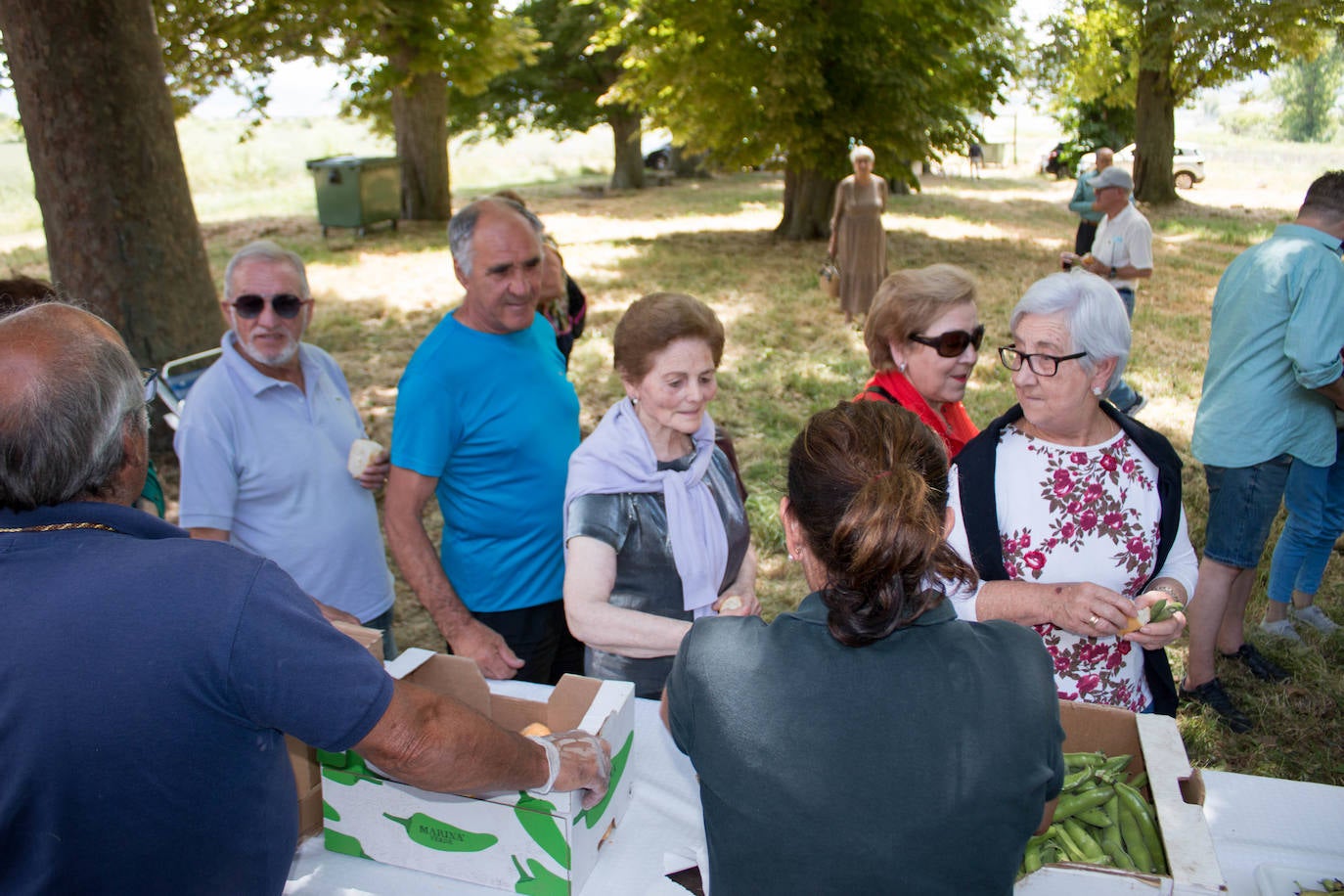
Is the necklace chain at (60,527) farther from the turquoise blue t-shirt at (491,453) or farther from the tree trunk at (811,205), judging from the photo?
the tree trunk at (811,205)

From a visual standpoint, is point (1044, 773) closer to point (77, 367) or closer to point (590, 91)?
point (77, 367)

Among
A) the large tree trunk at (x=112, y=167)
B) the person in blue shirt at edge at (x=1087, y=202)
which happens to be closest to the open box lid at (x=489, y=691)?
the large tree trunk at (x=112, y=167)

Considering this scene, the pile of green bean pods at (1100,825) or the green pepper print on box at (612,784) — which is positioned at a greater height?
the green pepper print on box at (612,784)

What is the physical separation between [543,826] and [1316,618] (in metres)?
4.10

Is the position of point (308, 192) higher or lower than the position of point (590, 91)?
lower

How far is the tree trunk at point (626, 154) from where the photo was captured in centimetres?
2555

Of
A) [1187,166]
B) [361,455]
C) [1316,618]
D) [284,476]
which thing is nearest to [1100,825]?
[361,455]

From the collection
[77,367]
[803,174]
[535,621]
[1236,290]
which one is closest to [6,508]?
[77,367]

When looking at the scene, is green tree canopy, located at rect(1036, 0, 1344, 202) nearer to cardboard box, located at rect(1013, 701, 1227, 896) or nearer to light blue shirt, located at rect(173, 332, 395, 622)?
cardboard box, located at rect(1013, 701, 1227, 896)

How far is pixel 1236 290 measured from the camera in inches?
140

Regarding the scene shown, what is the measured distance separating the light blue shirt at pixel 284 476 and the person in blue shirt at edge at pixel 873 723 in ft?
6.04

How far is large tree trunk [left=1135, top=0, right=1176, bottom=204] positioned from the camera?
682 inches

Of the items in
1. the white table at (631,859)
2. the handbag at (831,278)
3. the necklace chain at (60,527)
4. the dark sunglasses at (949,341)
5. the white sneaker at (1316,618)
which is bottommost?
the white sneaker at (1316,618)

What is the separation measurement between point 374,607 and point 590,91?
24.6 metres
